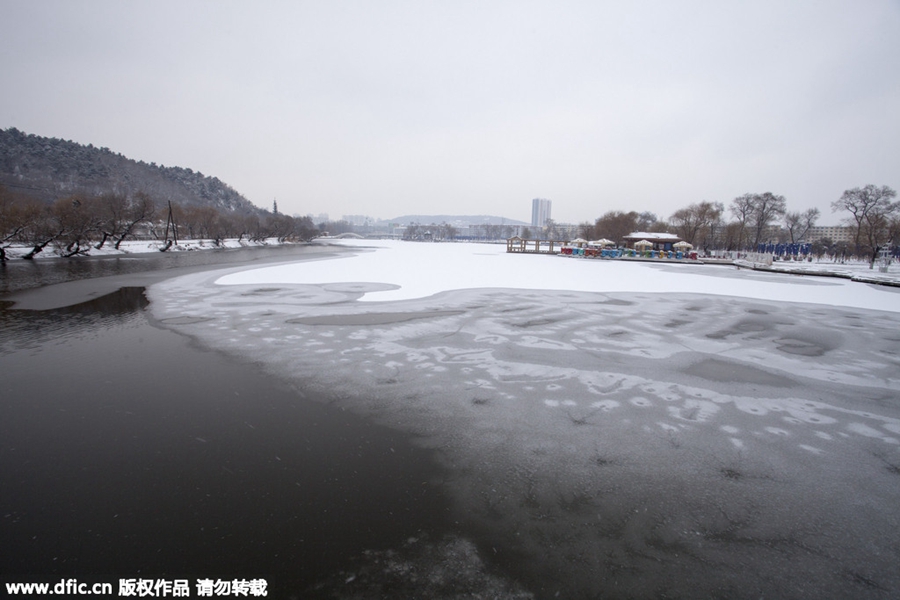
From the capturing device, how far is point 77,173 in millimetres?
126250

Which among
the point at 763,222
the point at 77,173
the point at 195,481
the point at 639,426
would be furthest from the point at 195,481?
the point at 77,173

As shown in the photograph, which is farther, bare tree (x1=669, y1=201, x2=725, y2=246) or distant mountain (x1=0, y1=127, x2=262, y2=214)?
distant mountain (x1=0, y1=127, x2=262, y2=214)

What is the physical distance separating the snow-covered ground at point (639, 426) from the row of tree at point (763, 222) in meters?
46.8

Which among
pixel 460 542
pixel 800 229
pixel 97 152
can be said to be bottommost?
pixel 460 542

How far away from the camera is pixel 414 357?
313 inches

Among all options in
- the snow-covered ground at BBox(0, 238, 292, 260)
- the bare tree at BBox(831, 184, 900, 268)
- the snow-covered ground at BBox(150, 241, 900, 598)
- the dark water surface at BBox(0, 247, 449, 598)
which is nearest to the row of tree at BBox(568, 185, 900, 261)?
the bare tree at BBox(831, 184, 900, 268)

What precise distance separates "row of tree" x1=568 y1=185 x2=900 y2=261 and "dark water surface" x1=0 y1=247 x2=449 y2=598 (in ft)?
180

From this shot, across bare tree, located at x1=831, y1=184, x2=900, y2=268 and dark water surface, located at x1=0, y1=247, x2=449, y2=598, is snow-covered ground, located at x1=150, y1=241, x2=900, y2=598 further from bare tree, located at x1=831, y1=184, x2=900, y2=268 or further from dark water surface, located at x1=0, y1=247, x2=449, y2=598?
bare tree, located at x1=831, y1=184, x2=900, y2=268

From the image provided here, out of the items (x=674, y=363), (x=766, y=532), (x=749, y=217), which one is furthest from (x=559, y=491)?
(x=749, y=217)

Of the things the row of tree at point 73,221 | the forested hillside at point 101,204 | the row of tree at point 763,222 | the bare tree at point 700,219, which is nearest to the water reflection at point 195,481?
the row of tree at point 73,221

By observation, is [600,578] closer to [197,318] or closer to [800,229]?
[197,318]

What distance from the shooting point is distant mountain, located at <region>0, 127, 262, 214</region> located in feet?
363

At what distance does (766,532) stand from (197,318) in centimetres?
1283

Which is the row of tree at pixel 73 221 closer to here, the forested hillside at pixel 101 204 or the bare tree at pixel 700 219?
the forested hillside at pixel 101 204
